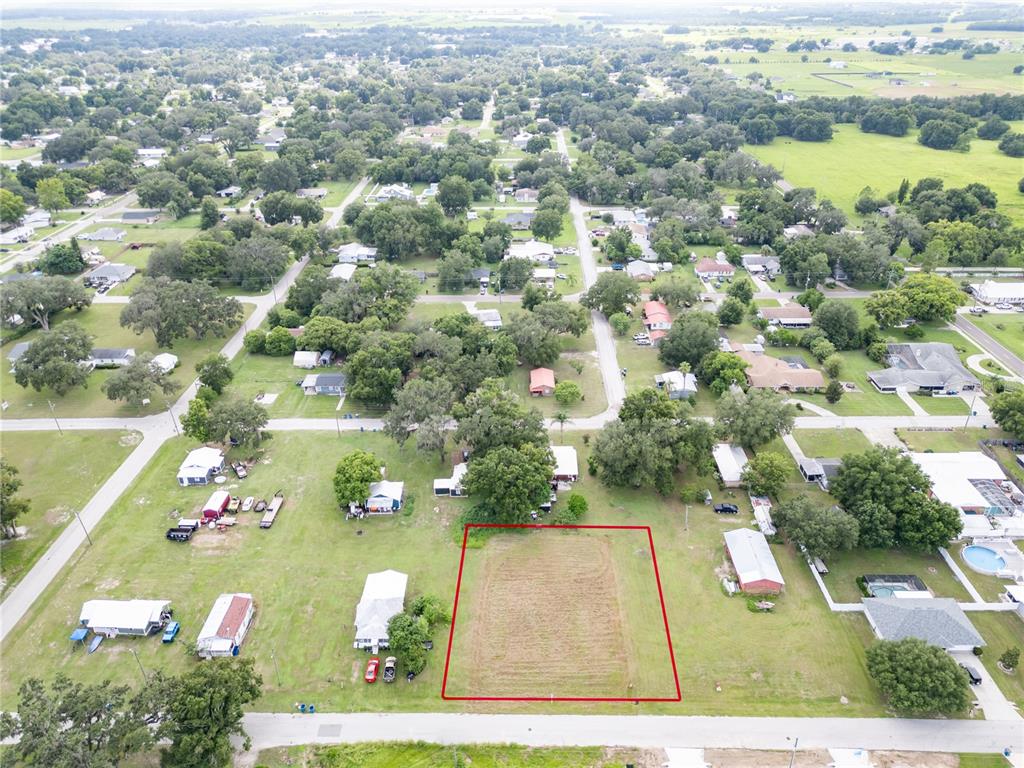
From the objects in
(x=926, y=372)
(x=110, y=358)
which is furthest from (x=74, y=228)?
(x=926, y=372)

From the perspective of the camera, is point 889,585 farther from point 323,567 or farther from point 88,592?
point 88,592

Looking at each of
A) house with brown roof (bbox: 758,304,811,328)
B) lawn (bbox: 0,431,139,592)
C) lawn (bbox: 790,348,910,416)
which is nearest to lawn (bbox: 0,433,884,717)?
lawn (bbox: 0,431,139,592)

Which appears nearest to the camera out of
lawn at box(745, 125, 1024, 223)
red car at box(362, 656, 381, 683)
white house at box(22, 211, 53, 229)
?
red car at box(362, 656, 381, 683)

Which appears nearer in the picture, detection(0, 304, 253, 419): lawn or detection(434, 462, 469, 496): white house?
detection(434, 462, 469, 496): white house

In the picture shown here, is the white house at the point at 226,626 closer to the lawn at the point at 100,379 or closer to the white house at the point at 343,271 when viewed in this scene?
the lawn at the point at 100,379

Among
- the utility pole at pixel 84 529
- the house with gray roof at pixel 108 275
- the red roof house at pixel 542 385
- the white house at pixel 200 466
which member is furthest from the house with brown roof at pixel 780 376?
the house with gray roof at pixel 108 275

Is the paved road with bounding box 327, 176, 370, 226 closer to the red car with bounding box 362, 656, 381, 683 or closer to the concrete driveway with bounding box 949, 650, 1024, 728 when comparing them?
the red car with bounding box 362, 656, 381, 683
